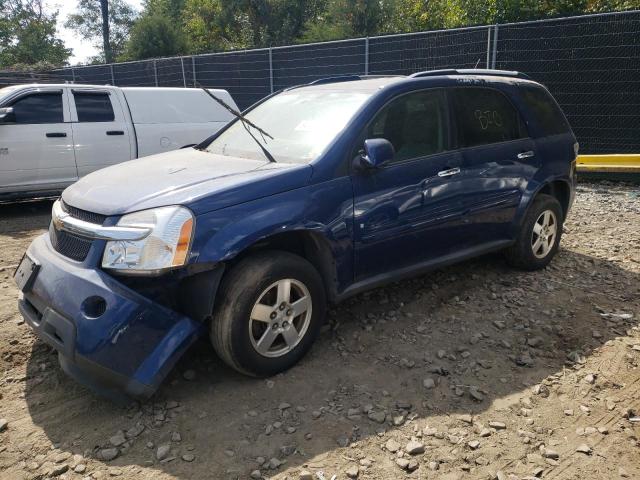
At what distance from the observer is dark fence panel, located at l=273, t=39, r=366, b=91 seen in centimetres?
1181

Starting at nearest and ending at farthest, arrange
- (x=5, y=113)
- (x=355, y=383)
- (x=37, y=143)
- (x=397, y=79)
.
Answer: (x=355, y=383), (x=397, y=79), (x=5, y=113), (x=37, y=143)

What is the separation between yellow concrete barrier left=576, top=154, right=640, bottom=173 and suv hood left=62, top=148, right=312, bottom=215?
715cm

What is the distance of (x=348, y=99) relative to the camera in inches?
154

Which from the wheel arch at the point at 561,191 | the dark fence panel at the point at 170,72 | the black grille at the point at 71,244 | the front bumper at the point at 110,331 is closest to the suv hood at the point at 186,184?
the black grille at the point at 71,244

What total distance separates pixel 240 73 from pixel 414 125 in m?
11.2

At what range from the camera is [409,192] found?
3.83m

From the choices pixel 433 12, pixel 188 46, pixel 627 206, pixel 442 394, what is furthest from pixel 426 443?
pixel 188 46

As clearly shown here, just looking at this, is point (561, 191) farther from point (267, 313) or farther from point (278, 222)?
point (267, 313)

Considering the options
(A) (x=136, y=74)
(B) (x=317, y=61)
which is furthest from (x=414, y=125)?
(A) (x=136, y=74)

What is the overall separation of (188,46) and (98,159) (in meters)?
26.4

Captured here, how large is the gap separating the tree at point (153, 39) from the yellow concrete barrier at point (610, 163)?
2628 centimetres

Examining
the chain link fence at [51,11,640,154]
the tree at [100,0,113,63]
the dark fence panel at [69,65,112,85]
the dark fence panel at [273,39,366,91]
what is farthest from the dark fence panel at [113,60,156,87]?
the tree at [100,0,113,63]

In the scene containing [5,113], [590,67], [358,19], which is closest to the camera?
[5,113]

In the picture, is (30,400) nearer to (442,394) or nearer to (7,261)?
(442,394)
